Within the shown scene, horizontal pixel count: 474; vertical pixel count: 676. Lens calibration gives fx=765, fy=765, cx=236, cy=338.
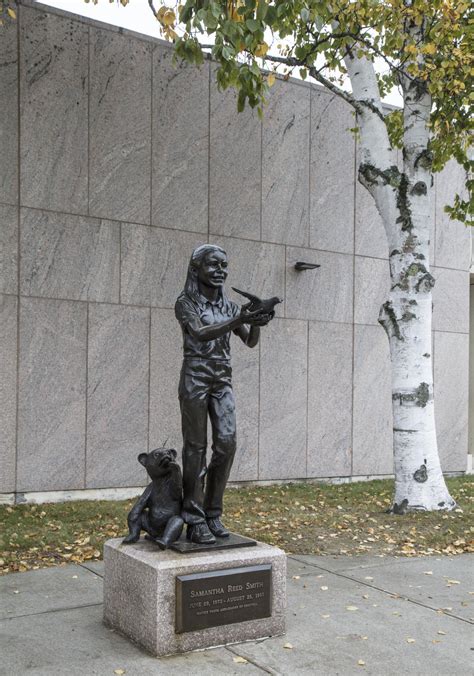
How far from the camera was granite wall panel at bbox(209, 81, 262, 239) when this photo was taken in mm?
11789

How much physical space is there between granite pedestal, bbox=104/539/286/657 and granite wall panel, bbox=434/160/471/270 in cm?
1025

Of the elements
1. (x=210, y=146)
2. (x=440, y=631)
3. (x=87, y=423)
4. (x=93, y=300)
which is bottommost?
(x=440, y=631)

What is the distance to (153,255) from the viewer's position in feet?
36.6

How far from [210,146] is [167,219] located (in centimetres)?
142

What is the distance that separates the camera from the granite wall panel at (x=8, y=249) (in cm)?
995

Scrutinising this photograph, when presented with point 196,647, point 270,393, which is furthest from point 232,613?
point 270,393

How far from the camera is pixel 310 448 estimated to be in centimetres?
1269

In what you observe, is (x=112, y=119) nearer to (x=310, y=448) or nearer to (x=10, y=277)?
(x=10, y=277)

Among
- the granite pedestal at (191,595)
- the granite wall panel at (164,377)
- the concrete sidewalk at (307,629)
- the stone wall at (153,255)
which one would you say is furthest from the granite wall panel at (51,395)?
the granite pedestal at (191,595)

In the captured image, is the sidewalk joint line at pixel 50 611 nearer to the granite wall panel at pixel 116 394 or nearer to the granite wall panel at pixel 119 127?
the granite wall panel at pixel 116 394

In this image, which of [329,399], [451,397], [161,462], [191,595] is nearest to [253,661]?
[191,595]

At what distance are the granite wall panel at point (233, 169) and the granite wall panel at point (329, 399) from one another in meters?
2.18

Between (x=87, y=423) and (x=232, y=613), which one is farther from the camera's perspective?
(x=87, y=423)

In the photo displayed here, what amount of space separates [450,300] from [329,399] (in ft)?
11.8
